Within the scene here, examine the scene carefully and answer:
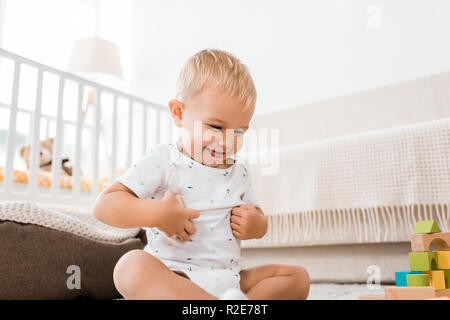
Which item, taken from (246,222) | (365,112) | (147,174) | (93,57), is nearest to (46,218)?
(147,174)

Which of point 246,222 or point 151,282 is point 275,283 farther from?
point 151,282

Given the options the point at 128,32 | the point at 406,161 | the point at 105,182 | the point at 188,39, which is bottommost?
the point at 406,161

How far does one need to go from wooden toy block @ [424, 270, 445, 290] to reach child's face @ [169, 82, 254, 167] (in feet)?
1.21

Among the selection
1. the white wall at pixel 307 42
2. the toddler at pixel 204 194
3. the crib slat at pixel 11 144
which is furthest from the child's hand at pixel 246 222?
the white wall at pixel 307 42

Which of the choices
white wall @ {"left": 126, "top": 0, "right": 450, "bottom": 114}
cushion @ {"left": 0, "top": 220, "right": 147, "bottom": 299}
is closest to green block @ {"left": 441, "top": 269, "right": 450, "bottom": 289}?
cushion @ {"left": 0, "top": 220, "right": 147, "bottom": 299}

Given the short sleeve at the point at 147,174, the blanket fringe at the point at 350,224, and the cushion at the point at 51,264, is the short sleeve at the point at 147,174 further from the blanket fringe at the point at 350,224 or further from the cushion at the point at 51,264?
the blanket fringe at the point at 350,224

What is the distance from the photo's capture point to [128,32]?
125 inches

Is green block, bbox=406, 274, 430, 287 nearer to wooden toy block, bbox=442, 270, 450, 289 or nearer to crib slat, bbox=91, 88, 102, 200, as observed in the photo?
wooden toy block, bbox=442, 270, 450, 289

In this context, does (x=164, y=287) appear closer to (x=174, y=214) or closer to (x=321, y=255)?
(x=174, y=214)

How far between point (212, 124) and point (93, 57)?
2.36 metres

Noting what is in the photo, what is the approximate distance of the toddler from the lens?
21.3 inches

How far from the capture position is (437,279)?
0.62 metres

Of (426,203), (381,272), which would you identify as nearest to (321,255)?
(381,272)

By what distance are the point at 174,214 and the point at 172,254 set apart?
9 centimetres
